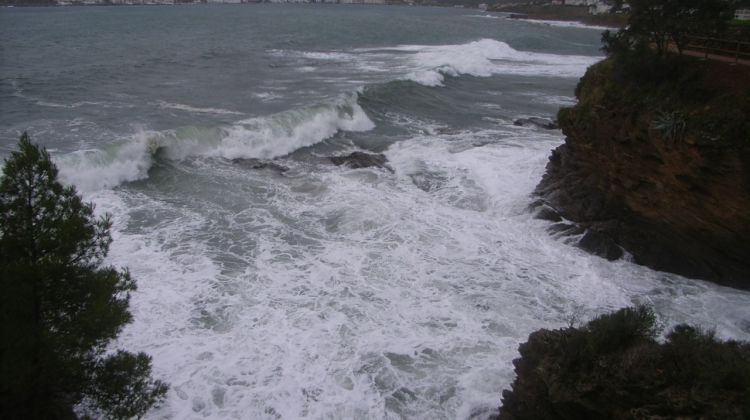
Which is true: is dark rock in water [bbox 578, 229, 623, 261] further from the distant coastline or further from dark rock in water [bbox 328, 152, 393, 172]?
the distant coastline

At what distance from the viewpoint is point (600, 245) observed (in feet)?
46.8

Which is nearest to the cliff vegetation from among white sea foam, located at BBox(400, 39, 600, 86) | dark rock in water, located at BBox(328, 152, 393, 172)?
dark rock in water, located at BBox(328, 152, 393, 172)

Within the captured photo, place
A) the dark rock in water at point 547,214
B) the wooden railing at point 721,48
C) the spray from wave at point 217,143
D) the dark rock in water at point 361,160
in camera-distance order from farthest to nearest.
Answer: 1. the dark rock in water at point 361,160
2. the spray from wave at point 217,143
3. the dark rock in water at point 547,214
4. the wooden railing at point 721,48

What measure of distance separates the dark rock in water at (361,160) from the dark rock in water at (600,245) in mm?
8395

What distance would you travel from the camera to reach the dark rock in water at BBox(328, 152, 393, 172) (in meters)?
20.8

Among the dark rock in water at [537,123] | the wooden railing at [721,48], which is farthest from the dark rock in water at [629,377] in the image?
the dark rock in water at [537,123]

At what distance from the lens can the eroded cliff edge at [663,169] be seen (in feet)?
37.9

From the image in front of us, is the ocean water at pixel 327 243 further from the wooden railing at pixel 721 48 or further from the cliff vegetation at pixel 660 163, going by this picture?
the wooden railing at pixel 721 48

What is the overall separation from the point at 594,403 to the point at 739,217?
732cm

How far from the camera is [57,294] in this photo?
6.62 meters

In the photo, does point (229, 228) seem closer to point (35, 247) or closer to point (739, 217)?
point (35, 247)

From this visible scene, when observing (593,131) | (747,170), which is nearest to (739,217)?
(747,170)

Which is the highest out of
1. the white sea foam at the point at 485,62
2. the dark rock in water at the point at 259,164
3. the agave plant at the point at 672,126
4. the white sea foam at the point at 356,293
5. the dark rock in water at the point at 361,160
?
the white sea foam at the point at 485,62

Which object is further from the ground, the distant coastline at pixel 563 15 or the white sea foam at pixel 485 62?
the distant coastline at pixel 563 15
